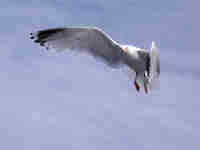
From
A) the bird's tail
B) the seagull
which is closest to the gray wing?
the seagull

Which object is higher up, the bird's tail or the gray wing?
the gray wing

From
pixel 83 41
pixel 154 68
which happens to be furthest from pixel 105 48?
pixel 154 68

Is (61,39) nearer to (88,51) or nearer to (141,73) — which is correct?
(88,51)

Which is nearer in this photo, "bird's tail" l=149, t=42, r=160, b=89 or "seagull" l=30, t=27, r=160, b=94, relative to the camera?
"seagull" l=30, t=27, r=160, b=94

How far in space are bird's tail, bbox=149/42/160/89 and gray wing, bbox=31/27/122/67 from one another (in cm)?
100

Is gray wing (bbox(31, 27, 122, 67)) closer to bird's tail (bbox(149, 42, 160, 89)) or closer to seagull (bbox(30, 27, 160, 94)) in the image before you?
seagull (bbox(30, 27, 160, 94))

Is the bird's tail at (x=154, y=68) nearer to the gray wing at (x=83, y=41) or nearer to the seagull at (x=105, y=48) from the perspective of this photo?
the seagull at (x=105, y=48)

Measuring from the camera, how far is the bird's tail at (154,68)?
1723 cm

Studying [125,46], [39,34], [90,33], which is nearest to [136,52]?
[125,46]

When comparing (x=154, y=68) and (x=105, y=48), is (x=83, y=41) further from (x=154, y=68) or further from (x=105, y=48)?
(x=154, y=68)

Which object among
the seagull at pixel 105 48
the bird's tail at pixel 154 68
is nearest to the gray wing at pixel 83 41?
the seagull at pixel 105 48

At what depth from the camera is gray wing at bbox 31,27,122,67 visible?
16.4 m

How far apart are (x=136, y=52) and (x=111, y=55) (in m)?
0.79

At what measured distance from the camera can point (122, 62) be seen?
17.0m
